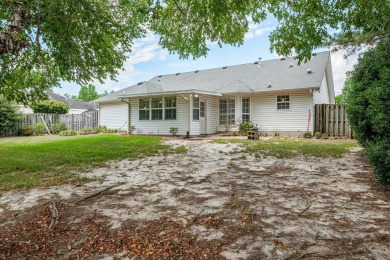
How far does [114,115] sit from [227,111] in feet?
29.4

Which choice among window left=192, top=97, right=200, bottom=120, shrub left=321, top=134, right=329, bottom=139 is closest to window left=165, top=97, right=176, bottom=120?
window left=192, top=97, right=200, bottom=120

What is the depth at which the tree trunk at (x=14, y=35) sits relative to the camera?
512cm

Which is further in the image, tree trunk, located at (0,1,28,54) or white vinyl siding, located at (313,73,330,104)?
white vinyl siding, located at (313,73,330,104)

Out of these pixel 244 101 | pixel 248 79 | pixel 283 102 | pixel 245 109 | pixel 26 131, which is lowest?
pixel 26 131

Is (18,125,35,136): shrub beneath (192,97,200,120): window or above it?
beneath

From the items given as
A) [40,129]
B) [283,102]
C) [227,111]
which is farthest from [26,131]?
[283,102]

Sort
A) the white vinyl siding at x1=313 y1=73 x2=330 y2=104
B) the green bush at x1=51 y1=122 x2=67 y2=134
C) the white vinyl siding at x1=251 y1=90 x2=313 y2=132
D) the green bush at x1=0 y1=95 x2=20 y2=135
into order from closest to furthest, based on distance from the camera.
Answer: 1. the white vinyl siding at x1=251 y1=90 x2=313 y2=132
2. the white vinyl siding at x1=313 y1=73 x2=330 y2=104
3. the green bush at x1=0 y1=95 x2=20 y2=135
4. the green bush at x1=51 y1=122 x2=67 y2=134

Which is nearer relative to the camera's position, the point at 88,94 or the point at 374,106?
the point at 374,106

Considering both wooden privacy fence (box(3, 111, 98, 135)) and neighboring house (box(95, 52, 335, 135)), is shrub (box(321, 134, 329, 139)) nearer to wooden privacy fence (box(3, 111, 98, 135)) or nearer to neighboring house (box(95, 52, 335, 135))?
neighboring house (box(95, 52, 335, 135))

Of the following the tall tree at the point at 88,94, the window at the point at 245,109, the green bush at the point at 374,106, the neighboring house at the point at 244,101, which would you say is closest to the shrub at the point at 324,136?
the neighboring house at the point at 244,101

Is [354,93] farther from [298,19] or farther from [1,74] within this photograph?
[1,74]

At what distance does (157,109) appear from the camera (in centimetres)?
1549

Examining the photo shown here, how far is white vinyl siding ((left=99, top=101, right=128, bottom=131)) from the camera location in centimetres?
1872

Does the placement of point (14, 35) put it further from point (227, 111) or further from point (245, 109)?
point (245, 109)
